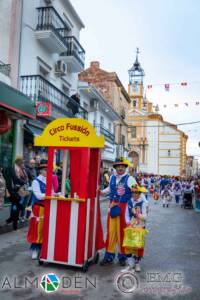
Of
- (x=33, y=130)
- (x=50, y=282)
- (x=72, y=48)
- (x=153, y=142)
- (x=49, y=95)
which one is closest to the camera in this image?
(x=50, y=282)

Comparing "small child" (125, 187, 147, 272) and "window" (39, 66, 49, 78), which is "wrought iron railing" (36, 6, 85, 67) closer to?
"window" (39, 66, 49, 78)

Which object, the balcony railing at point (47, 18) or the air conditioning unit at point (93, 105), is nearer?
the balcony railing at point (47, 18)

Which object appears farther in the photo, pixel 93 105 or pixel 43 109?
pixel 93 105

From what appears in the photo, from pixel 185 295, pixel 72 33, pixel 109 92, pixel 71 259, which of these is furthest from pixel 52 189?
pixel 109 92

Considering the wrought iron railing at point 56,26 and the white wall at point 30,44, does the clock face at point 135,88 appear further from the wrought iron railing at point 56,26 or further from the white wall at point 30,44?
the white wall at point 30,44

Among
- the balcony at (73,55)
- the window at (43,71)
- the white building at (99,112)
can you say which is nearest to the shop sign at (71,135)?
the window at (43,71)

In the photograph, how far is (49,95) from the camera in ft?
50.3

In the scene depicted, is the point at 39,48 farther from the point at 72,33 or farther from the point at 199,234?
the point at 199,234

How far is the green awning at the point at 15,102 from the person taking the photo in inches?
415

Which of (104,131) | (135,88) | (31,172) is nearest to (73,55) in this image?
(31,172)

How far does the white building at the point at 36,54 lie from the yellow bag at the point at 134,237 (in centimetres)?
845

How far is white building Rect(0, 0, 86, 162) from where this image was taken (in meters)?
13.5

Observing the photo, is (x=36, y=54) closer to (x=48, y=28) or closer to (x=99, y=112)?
(x=48, y=28)

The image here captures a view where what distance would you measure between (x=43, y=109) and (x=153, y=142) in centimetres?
5429
